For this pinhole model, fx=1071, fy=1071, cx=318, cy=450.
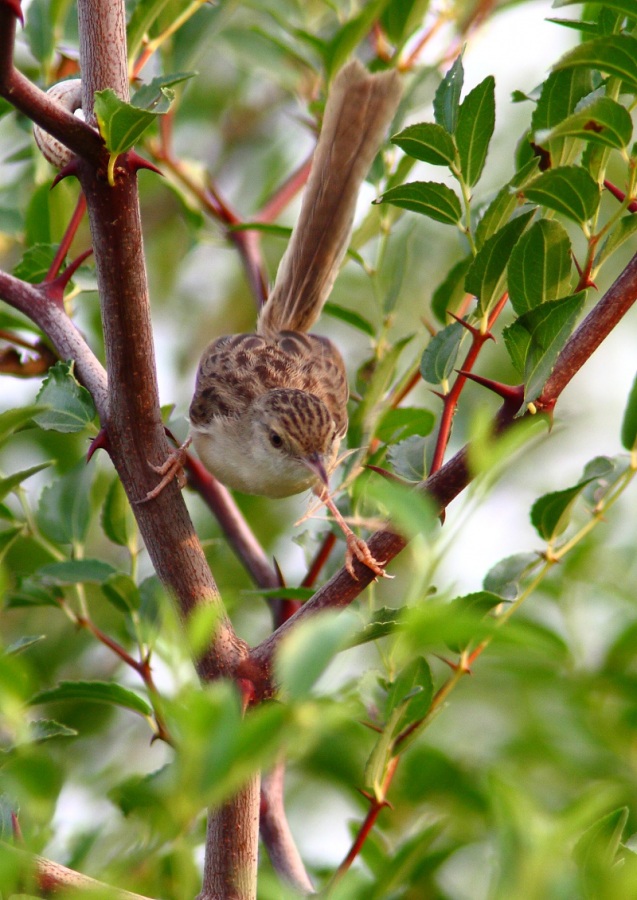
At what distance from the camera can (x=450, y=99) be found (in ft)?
6.55

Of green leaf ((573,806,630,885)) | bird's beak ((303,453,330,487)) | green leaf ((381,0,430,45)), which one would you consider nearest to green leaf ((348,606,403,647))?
green leaf ((573,806,630,885))

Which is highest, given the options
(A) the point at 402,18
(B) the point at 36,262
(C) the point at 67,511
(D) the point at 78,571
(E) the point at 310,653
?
(A) the point at 402,18

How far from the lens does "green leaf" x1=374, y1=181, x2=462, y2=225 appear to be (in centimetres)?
200

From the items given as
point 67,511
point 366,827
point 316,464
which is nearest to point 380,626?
point 366,827

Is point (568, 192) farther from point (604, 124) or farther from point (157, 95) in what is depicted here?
point (157, 95)

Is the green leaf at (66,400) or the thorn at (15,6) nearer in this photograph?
the thorn at (15,6)

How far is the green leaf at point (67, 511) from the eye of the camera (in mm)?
2691

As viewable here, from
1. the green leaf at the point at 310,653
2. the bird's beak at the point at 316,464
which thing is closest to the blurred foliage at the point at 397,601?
the green leaf at the point at 310,653

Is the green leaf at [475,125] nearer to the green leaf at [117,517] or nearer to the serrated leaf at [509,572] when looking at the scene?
the serrated leaf at [509,572]

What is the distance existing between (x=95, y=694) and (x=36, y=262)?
1.16m

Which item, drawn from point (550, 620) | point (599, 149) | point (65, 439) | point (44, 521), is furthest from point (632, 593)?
point (65, 439)

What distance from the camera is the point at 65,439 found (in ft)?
13.3

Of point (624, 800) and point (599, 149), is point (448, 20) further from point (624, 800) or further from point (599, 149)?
point (624, 800)

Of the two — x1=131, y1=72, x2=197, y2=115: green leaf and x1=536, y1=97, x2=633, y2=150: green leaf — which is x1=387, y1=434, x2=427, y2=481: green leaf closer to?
x1=536, y1=97, x2=633, y2=150: green leaf
